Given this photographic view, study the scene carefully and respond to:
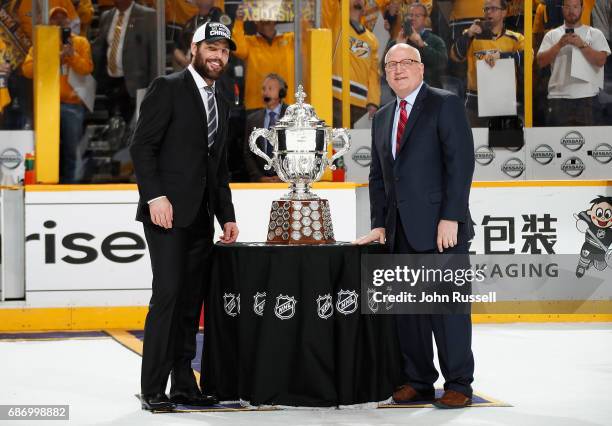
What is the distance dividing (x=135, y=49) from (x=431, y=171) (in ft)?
19.5

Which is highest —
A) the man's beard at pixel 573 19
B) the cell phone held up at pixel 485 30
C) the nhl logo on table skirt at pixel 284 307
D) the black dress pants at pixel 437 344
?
the man's beard at pixel 573 19

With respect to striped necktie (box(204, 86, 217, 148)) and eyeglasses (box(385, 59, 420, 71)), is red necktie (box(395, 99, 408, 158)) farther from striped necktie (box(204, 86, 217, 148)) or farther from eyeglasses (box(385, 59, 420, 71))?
striped necktie (box(204, 86, 217, 148))

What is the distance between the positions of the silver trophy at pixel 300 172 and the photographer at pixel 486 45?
5681 millimetres

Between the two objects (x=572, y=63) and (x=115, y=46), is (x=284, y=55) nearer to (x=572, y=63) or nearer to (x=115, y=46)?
(x=115, y=46)

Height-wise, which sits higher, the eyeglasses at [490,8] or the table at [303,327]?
the eyeglasses at [490,8]

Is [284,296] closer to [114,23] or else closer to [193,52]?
[193,52]

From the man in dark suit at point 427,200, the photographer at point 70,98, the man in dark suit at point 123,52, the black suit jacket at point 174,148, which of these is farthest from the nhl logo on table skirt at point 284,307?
the man in dark suit at point 123,52

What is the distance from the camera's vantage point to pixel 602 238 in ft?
28.8

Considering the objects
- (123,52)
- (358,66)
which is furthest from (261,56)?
(123,52)

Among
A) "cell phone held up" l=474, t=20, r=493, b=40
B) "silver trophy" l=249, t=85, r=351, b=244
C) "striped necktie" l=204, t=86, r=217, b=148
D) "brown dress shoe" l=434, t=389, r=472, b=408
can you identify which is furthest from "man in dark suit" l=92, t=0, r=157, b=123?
"brown dress shoe" l=434, t=389, r=472, b=408

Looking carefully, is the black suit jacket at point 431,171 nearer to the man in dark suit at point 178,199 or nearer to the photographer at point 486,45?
→ the man in dark suit at point 178,199

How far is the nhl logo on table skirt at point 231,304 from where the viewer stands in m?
5.27

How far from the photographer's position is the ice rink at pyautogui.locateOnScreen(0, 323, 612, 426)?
5043 mm

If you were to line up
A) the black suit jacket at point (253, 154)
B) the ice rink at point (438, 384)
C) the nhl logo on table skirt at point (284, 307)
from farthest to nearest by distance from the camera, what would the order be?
the black suit jacket at point (253, 154) < the nhl logo on table skirt at point (284, 307) < the ice rink at point (438, 384)
